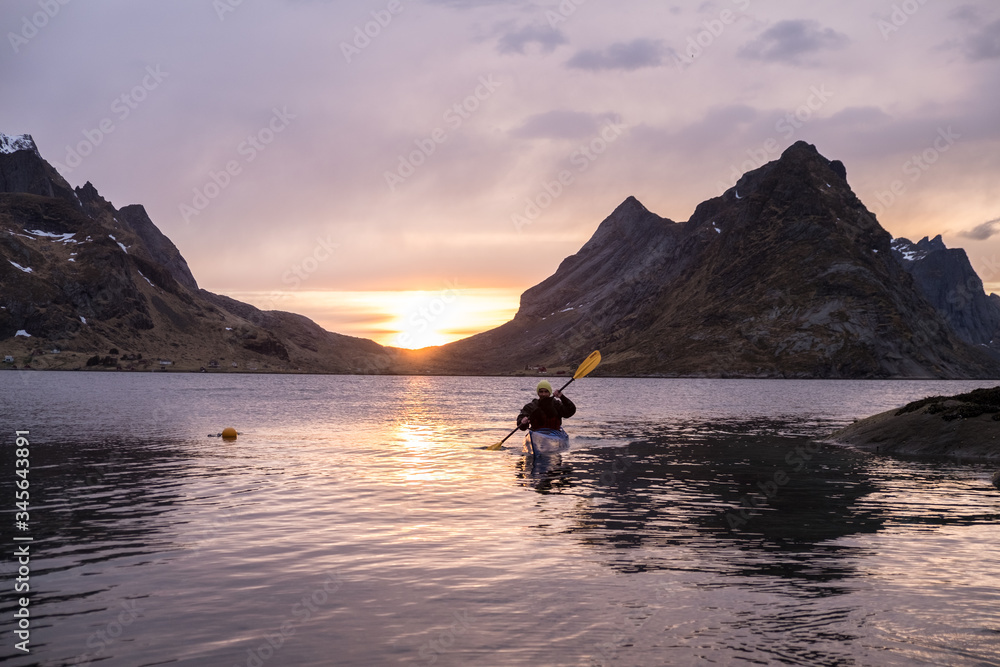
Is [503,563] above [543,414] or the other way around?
the other way around

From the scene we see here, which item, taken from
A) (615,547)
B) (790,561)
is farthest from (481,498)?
(790,561)

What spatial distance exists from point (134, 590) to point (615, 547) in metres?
9.48

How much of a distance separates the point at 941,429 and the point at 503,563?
32244mm

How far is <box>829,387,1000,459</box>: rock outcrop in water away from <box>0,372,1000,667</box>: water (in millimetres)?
3571

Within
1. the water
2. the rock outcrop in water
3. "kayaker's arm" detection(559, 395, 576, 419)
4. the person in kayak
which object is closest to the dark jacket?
the person in kayak

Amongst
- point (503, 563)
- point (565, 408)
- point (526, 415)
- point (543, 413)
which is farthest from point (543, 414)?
point (503, 563)

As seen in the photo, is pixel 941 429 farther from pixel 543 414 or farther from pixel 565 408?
pixel 543 414

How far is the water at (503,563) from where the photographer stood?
10.9m

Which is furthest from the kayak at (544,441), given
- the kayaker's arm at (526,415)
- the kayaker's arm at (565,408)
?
the kayaker's arm at (565,408)

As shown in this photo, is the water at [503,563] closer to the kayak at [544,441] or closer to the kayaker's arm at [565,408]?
the kayak at [544,441]

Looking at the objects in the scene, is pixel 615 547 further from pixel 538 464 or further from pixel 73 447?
pixel 73 447

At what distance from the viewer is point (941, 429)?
39562mm

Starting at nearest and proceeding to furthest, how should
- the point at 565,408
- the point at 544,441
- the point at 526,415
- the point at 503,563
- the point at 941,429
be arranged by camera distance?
1. the point at 503,563
2. the point at 941,429
3. the point at 544,441
4. the point at 526,415
5. the point at 565,408

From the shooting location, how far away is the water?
35.7 feet
